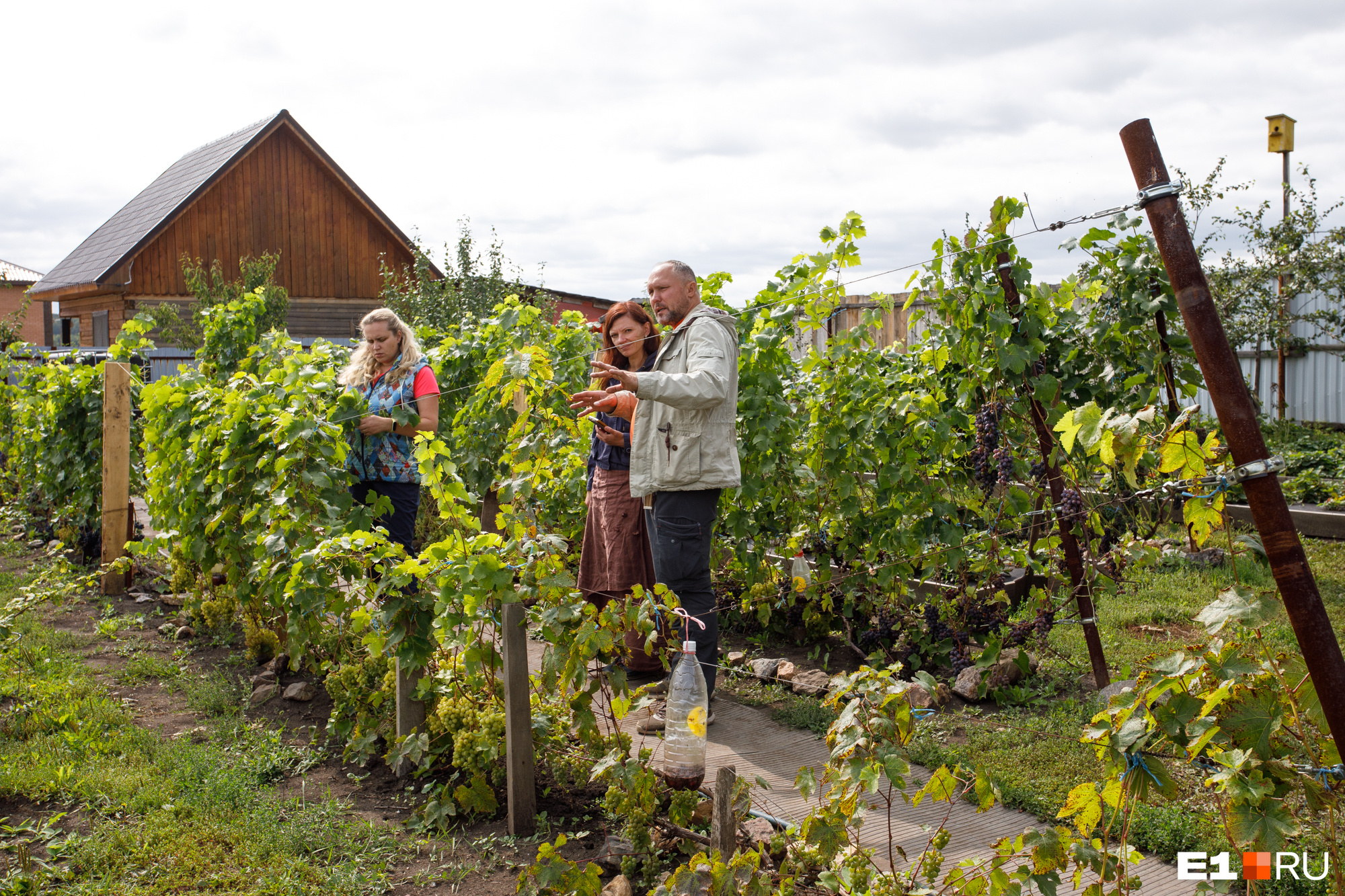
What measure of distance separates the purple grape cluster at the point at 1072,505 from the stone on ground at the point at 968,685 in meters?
0.74

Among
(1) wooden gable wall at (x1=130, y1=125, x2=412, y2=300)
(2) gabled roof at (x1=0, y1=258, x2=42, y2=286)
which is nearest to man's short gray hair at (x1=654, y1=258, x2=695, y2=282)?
(1) wooden gable wall at (x1=130, y1=125, x2=412, y2=300)

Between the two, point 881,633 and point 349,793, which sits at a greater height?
point 881,633

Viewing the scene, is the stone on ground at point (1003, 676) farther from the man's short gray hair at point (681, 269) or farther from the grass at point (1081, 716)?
the man's short gray hair at point (681, 269)

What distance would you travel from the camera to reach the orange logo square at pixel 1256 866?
1.71 meters

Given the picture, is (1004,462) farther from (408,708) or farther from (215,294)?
(215,294)

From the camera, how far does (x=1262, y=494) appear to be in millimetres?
1653

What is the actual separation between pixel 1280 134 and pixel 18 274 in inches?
1606

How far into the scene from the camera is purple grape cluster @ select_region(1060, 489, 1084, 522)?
A: 3.55 m

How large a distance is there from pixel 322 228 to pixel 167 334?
5.35 m

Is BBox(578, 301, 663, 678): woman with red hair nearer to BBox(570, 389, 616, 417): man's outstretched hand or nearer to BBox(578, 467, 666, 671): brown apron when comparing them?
BBox(578, 467, 666, 671): brown apron

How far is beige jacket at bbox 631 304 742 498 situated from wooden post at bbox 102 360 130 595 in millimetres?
4288

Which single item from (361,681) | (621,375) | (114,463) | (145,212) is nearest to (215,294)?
(145,212)

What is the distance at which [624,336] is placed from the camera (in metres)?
→ 3.77

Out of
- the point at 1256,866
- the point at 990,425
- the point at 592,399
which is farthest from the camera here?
the point at 990,425
